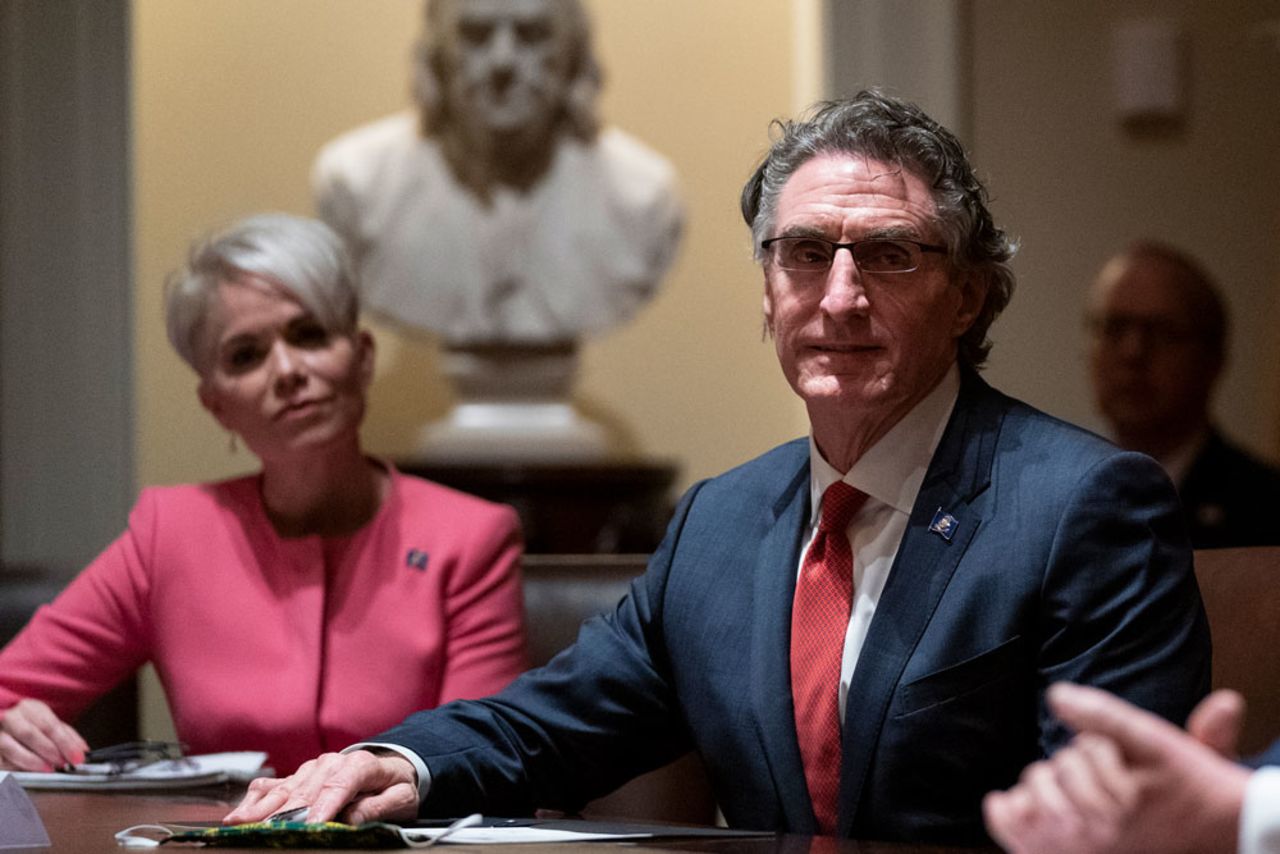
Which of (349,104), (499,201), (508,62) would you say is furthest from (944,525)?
(349,104)

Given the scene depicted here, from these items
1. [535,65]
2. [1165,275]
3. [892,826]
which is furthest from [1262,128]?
[892,826]

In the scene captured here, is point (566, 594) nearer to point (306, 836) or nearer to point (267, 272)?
point (267, 272)

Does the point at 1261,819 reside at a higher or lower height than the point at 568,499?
higher

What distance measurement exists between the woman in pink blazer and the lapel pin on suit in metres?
0.89

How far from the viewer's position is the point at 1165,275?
15.0 ft

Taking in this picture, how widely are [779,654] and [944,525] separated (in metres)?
0.22

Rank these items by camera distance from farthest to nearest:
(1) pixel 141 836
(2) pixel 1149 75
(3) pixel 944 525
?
(2) pixel 1149 75 → (3) pixel 944 525 → (1) pixel 141 836

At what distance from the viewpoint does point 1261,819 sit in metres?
1.08

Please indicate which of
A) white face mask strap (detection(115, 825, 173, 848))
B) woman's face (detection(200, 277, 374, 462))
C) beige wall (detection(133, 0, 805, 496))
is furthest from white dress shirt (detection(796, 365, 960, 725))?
beige wall (detection(133, 0, 805, 496))

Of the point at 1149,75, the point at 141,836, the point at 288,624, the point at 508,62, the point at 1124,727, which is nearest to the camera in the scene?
the point at 1124,727

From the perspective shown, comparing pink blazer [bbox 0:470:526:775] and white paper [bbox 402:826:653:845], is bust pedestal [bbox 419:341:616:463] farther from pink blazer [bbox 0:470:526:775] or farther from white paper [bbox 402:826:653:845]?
white paper [bbox 402:826:653:845]

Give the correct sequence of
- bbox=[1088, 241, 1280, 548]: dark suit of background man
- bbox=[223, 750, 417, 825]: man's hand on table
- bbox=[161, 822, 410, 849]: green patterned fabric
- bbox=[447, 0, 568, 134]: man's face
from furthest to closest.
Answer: bbox=[447, 0, 568, 134]: man's face, bbox=[1088, 241, 1280, 548]: dark suit of background man, bbox=[223, 750, 417, 825]: man's hand on table, bbox=[161, 822, 410, 849]: green patterned fabric

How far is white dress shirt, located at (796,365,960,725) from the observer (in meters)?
1.87

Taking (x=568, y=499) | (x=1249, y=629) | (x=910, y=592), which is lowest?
(x=568, y=499)
